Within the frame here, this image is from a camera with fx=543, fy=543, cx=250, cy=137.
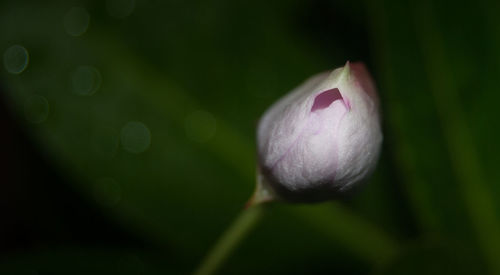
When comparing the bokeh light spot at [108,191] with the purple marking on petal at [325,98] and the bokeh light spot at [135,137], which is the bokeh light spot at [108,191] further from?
the purple marking on petal at [325,98]

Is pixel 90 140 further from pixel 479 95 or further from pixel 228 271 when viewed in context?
pixel 479 95

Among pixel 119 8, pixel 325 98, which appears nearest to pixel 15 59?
pixel 119 8

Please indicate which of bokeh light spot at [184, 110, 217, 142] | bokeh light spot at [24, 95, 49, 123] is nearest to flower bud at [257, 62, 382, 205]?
bokeh light spot at [184, 110, 217, 142]

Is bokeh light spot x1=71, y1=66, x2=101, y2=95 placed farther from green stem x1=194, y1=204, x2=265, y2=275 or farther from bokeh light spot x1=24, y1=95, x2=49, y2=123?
green stem x1=194, y1=204, x2=265, y2=275

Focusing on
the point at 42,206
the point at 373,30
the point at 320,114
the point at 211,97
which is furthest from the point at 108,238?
the point at 320,114

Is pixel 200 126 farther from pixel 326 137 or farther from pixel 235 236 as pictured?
pixel 326 137

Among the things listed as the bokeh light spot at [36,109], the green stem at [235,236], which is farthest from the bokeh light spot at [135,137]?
the green stem at [235,236]
